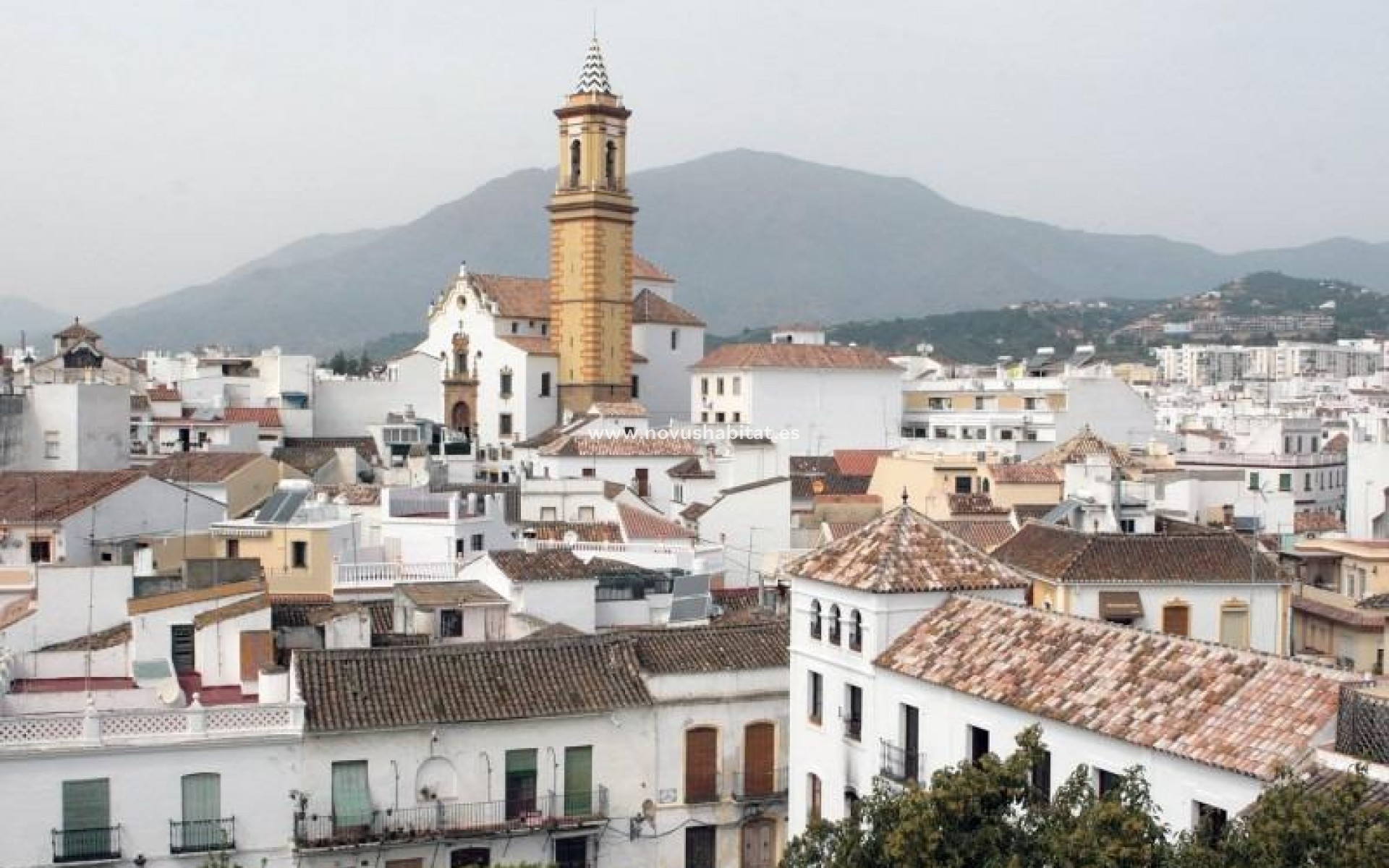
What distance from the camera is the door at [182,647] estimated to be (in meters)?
24.7

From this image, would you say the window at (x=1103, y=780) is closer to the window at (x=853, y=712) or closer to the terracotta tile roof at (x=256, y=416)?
the window at (x=853, y=712)

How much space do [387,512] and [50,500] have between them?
6959 mm

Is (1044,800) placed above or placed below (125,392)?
below

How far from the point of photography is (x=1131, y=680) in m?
17.7

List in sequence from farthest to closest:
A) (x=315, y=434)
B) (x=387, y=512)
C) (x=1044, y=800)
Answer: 1. (x=315, y=434)
2. (x=387, y=512)
3. (x=1044, y=800)

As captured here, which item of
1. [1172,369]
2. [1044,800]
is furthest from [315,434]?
[1172,369]

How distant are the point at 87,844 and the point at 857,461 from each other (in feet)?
138

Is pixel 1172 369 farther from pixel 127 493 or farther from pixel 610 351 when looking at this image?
pixel 127 493

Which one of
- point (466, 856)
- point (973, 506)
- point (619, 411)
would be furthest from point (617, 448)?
point (466, 856)

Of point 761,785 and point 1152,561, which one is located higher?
point 1152,561

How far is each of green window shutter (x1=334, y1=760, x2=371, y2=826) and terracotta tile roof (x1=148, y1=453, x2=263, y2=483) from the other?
1989 centimetres

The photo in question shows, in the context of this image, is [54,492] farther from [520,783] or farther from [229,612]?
[520,783]

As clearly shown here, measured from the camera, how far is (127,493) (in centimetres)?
3431

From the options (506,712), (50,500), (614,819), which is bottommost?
(614,819)
